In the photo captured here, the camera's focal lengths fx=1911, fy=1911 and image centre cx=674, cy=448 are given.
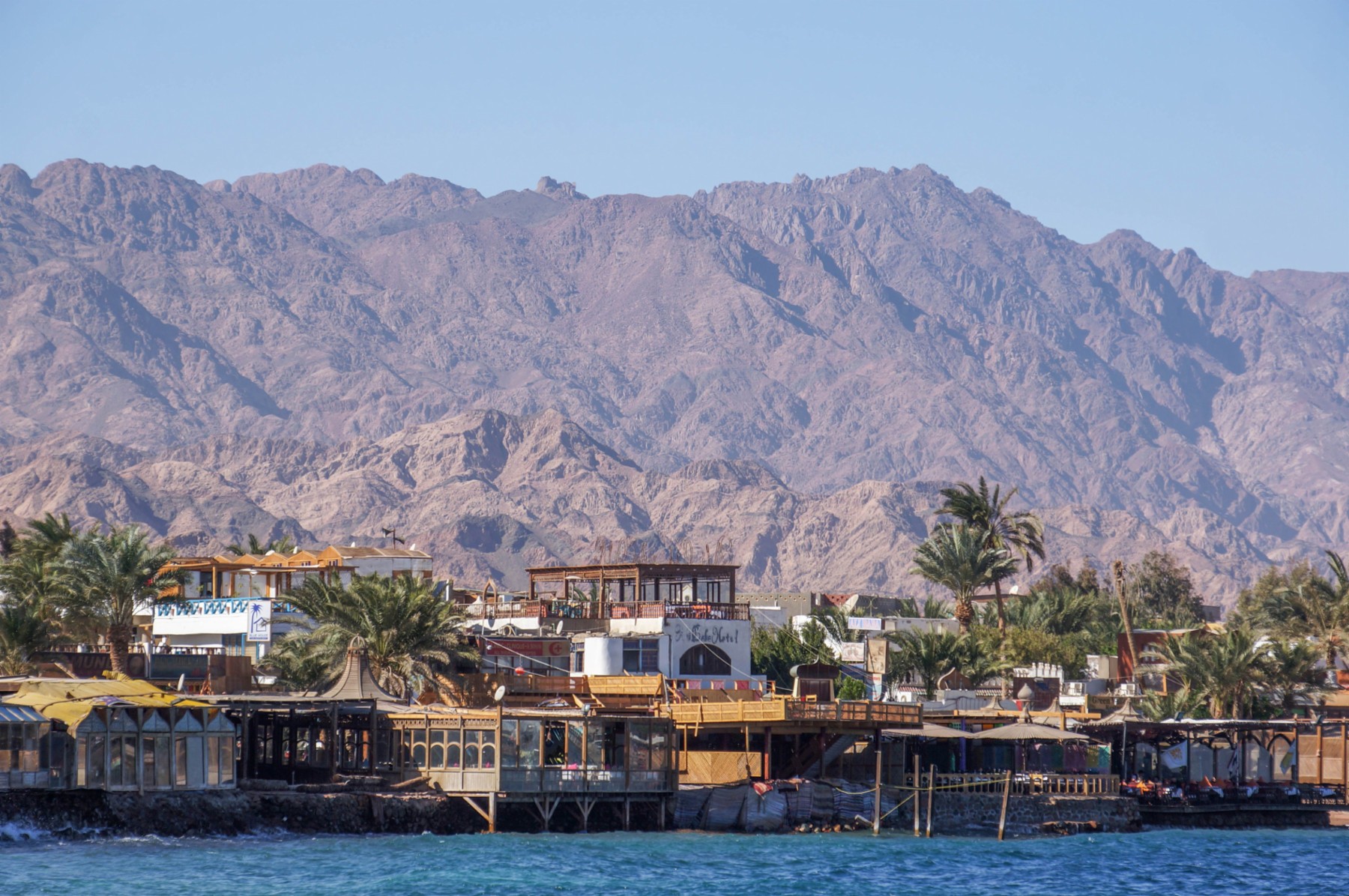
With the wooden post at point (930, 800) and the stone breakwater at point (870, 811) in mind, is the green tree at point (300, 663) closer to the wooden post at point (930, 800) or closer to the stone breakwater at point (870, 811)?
the stone breakwater at point (870, 811)

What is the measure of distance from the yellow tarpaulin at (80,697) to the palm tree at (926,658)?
127 ft

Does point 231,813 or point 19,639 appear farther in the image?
point 19,639

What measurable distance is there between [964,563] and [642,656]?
1237 inches

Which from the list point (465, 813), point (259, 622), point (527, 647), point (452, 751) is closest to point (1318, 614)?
point (527, 647)

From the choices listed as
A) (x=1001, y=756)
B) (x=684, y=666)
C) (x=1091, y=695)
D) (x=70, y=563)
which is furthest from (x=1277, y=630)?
(x=70, y=563)

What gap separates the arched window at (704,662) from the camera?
7744 centimetres

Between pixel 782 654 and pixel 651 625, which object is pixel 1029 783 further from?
pixel 782 654

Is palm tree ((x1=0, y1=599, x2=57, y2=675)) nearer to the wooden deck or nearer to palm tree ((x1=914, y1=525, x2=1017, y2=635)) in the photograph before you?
the wooden deck

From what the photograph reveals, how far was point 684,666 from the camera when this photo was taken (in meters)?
77.4

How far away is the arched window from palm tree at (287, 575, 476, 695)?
12.5 metres

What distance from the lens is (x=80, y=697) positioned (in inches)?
2176

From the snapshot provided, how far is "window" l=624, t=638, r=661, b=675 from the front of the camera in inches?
2965

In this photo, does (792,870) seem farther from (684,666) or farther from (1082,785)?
(684,666)

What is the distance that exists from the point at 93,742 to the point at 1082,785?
116ft
